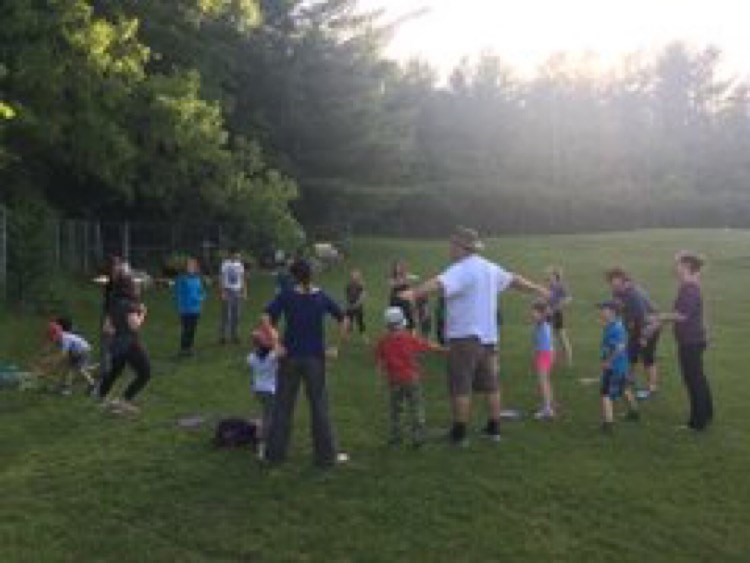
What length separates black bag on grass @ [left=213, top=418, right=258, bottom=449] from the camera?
13.5m

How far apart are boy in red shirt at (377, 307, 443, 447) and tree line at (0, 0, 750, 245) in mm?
11876

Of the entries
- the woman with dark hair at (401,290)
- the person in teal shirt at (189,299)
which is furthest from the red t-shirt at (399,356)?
the person in teal shirt at (189,299)

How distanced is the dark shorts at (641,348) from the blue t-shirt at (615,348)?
1.66m

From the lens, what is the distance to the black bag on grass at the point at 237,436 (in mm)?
13500

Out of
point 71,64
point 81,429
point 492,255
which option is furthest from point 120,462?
point 492,255

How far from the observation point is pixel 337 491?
1180 centimetres

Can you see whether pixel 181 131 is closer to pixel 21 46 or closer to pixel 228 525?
pixel 21 46

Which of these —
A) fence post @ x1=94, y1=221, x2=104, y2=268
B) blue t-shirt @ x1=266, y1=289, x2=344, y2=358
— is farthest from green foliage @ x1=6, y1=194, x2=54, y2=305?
blue t-shirt @ x1=266, y1=289, x2=344, y2=358

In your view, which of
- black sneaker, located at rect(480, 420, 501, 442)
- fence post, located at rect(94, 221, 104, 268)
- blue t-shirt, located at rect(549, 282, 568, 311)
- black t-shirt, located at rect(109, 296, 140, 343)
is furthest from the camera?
fence post, located at rect(94, 221, 104, 268)

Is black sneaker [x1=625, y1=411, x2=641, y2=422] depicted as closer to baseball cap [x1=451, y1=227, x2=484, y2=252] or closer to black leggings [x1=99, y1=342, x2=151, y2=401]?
baseball cap [x1=451, y1=227, x2=484, y2=252]

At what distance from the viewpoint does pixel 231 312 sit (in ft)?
76.7

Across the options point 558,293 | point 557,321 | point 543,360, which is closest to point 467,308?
point 543,360

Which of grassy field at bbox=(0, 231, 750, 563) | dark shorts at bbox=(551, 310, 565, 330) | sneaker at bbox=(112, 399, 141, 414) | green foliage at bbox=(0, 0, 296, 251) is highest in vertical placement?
green foliage at bbox=(0, 0, 296, 251)

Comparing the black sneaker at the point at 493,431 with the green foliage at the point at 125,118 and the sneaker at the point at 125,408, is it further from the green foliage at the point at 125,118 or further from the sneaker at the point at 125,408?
the green foliage at the point at 125,118
